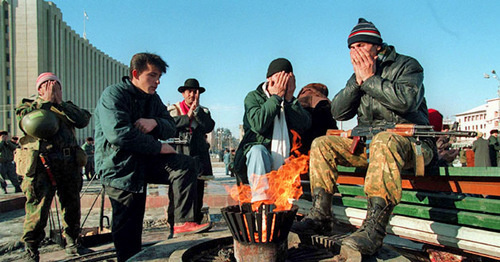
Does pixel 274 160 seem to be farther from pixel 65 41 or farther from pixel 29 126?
pixel 65 41

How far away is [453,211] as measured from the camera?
9.25 ft

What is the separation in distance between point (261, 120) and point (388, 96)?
4.47ft

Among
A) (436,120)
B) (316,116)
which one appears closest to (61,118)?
(316,116)

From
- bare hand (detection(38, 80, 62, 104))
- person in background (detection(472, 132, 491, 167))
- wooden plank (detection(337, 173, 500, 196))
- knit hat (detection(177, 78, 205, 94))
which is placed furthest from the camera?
person in background (detection(472, 132, 491, 167))

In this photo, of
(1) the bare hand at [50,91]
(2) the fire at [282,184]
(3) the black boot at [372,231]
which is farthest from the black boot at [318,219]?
(1) the bare hand at [50,91]

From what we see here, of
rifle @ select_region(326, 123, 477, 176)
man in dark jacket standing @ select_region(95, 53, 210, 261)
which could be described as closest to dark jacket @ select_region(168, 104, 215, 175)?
man in dark jacket standing @ select_region(95, 53, 210, 261)

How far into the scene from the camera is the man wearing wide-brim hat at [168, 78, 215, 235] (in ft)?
18.5

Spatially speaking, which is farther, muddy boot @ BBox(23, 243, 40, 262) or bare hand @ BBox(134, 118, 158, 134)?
muddy boot @ BBox(23, 243, 40, 262)

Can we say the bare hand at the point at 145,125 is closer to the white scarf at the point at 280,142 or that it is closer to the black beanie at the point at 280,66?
the white scarf at the point at 280,142

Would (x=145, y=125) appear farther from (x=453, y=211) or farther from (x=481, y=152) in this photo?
(x=481, y=152)

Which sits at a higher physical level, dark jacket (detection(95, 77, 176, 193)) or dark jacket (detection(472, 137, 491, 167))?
dark jacket (detection(95, 77, 176, 193))

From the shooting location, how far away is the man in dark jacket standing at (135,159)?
3.20 metres

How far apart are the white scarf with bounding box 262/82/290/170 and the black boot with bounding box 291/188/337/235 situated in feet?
3.14

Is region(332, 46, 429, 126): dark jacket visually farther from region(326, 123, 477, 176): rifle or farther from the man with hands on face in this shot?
the man with hands on face
